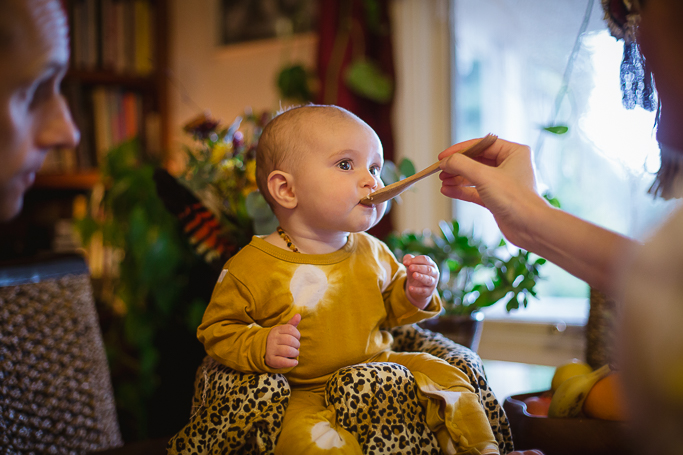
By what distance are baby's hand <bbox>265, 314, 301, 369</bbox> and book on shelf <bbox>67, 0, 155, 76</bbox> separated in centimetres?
174

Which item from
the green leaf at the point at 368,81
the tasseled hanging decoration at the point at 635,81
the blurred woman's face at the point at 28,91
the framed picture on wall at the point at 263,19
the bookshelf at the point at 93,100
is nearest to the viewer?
the blurred woman's face at the point at 28,91

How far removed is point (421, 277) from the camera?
72 cm

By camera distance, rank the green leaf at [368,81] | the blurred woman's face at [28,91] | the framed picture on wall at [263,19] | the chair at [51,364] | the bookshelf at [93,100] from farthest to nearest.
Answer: the bookshelf at [93,100]
the framed picture on wall at [263,19]
the green leaf at [368,81]
the chair at [51,364]
the blurred woman's face at [28,91]

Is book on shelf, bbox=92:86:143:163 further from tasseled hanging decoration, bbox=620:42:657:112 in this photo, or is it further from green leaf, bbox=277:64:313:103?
tasseled hanging decoration, bbox=620:42:657:112

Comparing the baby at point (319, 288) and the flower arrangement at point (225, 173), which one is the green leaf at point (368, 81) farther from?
the baby at point (319, 288)

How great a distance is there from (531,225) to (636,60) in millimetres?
238

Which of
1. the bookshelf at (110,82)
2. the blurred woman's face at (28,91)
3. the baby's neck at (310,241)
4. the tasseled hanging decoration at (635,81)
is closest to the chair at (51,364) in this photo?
the blurred woman's face at (28,91)

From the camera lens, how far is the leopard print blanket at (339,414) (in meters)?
0.59

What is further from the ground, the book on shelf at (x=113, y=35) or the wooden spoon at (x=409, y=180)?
the book on shelf at (x=113, y=35)

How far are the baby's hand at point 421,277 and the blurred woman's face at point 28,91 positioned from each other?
497mm

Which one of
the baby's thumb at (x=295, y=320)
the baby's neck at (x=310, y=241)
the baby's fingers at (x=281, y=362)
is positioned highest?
the baby's neck at (x=310, y=241)

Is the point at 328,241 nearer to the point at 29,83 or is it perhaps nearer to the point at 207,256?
the point at 207,256

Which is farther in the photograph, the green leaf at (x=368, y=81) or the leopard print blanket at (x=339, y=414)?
the green leaf at (x=368, y=81)

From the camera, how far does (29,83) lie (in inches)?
20.9
